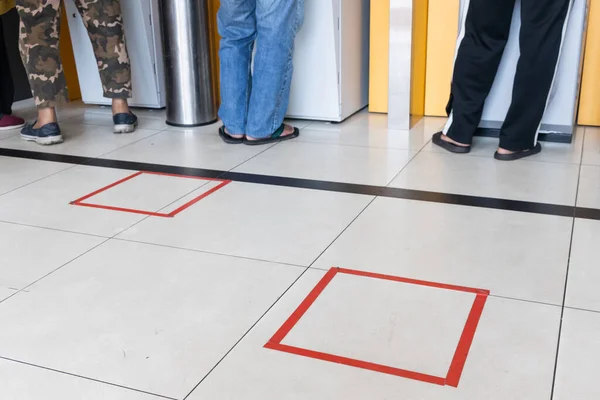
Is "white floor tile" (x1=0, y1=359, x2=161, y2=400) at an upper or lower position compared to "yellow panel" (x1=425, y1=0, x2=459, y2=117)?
lower

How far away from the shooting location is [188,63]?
3.05 meters

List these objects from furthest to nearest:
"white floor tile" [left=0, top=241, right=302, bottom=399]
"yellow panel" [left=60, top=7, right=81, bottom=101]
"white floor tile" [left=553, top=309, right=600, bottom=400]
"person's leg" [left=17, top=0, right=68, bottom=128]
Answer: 1. "yellow panel" [left=60, top=7, right=81, bottom=101]
2. "person's leg" [left=17, top=0, right=68, bottom=128]
3. "white floor tile" [left=0, top=241, right=302, bottom=399]
4. "white floor tile" [left=553, top=309, right=600, bottom=400]

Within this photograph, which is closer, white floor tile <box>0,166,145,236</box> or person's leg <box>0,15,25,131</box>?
white floor tile <box>0,166,145,236</box>

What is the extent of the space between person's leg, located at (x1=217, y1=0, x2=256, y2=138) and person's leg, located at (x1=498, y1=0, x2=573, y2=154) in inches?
41.0

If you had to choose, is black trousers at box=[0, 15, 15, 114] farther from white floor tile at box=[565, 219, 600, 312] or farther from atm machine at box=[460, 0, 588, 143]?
white floor tile at box=[565, 219, 600, 312]

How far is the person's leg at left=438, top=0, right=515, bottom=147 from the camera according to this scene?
2.44m

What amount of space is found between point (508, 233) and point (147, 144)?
1.60 metres

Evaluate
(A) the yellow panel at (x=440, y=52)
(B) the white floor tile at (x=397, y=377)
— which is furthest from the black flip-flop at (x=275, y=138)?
(B) the white floor tile at (x=397, y=377)

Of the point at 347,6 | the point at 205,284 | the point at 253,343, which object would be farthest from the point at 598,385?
the point at 347,6

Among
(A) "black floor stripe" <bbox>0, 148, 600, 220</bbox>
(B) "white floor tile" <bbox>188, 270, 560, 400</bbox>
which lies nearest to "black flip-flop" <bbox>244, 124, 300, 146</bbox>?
(A) "black floor stripe" <bbox>0, 148, 600, 220</bbox>

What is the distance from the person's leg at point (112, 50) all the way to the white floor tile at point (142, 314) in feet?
4.51

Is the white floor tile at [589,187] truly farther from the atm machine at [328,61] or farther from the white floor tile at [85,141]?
the white floor tile at [85,141]

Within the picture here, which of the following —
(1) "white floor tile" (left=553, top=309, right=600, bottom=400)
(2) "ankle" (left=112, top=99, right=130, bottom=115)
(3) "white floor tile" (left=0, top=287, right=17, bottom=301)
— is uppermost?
(2) "ankle" (left=112, top=99, right=130, bottom=115)

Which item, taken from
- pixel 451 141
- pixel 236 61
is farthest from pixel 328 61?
pixel 451 141
